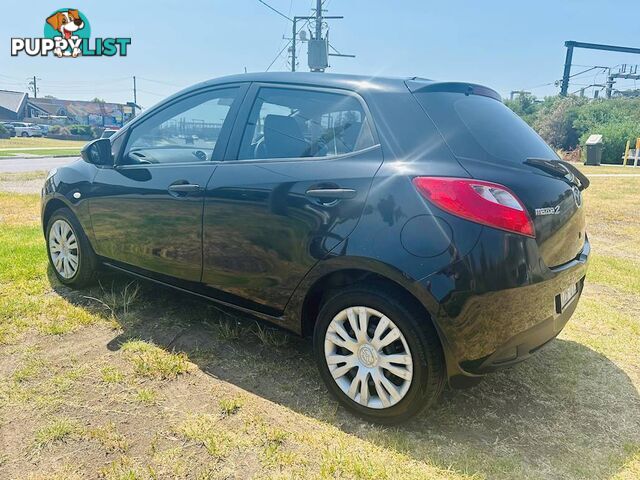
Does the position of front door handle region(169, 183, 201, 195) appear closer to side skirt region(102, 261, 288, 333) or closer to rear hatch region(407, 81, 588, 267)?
side skirt region(102, 261, 288, 333)

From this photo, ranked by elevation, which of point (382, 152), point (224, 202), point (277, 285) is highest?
point (382, 152)

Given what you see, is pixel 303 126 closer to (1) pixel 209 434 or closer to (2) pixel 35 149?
(1) pixel 209 434

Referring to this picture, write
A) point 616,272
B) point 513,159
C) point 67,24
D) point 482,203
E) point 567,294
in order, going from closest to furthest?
point 482,203 → point 513,159 → point 567,294 → point 616,272 → point 67,24

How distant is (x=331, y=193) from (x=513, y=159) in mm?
899

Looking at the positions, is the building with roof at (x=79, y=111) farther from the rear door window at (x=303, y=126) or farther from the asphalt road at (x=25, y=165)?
the rear door window at (x=303, y=126)

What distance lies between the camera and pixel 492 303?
2.11 metres

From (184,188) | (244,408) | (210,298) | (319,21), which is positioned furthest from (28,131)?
(244,408)

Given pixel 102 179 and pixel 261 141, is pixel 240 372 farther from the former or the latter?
pixel 102 179

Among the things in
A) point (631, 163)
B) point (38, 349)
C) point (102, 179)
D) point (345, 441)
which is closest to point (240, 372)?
point (345, 441)

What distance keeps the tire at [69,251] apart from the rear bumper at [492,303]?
2.94 meters

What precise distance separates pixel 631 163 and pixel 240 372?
88.5ft

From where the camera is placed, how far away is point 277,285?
271 cm

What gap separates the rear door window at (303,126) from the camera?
8.30 ft

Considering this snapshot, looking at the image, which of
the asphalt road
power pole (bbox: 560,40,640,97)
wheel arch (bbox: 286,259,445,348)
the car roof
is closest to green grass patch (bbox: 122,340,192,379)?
wheel arch (bbox: 286,259,445,348)
